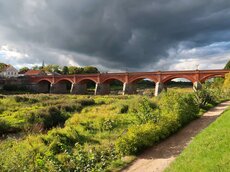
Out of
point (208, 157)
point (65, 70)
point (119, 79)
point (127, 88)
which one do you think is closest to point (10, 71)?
point (65, 70)

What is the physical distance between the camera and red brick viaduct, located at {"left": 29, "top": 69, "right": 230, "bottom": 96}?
54450 mm

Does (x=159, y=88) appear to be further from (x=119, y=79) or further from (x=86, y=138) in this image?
(x=86, y=138)

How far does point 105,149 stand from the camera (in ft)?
41.6

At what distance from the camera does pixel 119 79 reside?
221 feet

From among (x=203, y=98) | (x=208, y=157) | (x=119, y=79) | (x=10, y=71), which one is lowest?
(x=208, y=157)

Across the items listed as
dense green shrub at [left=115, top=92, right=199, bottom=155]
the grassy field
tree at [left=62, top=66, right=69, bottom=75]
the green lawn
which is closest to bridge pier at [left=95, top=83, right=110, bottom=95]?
the grassy field

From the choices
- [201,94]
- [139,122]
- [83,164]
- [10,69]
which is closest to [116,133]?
[139,122]

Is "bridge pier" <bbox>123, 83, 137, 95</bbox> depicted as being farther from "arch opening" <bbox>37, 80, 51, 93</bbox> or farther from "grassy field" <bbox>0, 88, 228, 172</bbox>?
"grassy field" <bbox>0, 88, 228, 172</bbox>

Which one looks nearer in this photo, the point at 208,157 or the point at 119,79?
the point at 208,157

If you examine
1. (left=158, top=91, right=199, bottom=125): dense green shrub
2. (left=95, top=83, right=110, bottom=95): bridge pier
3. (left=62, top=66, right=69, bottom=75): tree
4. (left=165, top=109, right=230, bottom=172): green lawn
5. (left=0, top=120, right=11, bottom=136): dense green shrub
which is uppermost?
(left=62, top=66, right=69, bottom=75): tree

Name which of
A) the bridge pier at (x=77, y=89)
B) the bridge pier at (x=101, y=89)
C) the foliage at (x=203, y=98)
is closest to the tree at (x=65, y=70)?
the bridge pier at (x=77, y=89)

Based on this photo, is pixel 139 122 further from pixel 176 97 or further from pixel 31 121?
pixel 31 121

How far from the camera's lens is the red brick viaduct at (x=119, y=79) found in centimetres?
5445

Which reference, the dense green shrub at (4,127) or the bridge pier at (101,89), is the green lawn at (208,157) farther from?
the bridge pier at (101,89)
